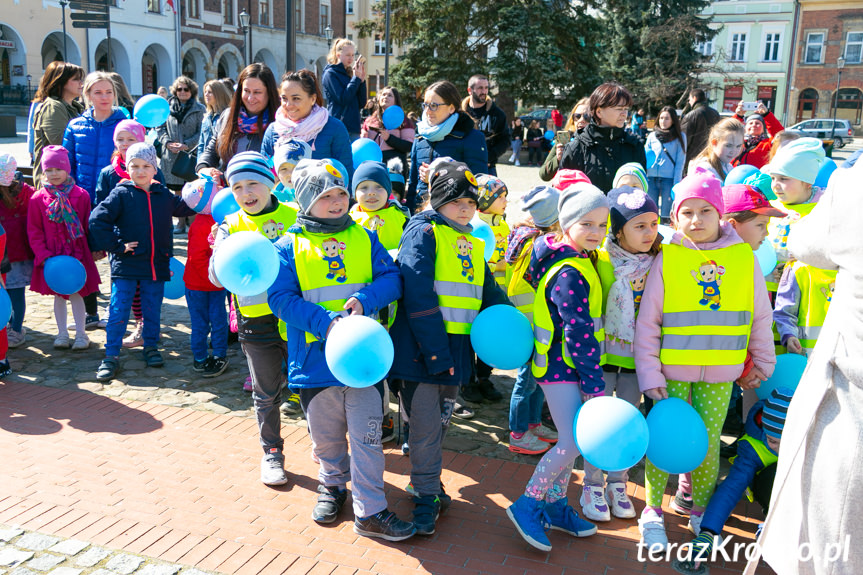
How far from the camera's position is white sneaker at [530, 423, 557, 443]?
474 centimetres

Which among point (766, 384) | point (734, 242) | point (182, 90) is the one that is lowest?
point (766, 384)

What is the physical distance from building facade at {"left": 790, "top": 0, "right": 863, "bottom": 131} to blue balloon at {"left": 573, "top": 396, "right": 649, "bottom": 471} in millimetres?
53966

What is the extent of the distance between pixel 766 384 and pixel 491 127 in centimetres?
482

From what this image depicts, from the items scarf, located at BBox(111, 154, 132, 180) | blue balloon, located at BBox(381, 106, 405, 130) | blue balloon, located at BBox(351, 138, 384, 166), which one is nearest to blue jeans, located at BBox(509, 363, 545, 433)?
blue balloon, located at BBox(351, 138, 384, 166)

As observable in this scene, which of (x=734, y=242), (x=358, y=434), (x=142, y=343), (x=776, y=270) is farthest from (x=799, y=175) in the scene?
(x=142, y=343)

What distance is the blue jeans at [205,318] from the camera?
5.87 meters

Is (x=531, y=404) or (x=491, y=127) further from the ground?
(x=491, y=127)

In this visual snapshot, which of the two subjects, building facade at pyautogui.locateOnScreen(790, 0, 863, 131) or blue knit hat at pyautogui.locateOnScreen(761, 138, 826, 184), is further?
building facade at pyautogui.locateOnScreen(790, 0, 863, 131)

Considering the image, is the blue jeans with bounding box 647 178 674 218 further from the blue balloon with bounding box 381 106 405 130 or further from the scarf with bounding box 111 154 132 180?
the scarf with bounding box 111 154 132 180

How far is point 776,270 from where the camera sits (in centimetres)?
484

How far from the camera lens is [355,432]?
3625 mm

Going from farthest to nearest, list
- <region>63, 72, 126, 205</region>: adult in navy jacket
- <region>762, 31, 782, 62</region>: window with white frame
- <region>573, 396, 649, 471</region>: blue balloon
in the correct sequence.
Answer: <region>762, 31, 782, 62</region>: window with white frame < <region>63, 72, 126, 205</region>: adult in navy jacket < <region>573, 396, 649, 471</region>: blue balloon

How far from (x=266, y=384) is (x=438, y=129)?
2.85 metres

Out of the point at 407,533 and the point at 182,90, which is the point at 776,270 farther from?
the point at 182,90
